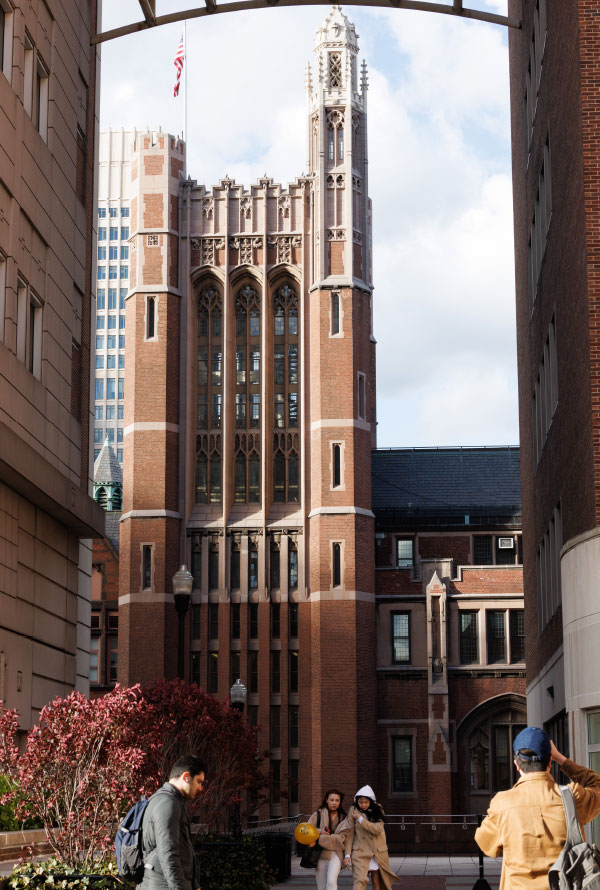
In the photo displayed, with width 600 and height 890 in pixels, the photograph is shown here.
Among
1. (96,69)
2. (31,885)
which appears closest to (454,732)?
(96,69)

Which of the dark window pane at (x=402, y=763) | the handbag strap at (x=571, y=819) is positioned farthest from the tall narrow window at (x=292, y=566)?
the handbag strap at (x=571, y=819)

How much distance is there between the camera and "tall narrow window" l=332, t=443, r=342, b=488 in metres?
49.0

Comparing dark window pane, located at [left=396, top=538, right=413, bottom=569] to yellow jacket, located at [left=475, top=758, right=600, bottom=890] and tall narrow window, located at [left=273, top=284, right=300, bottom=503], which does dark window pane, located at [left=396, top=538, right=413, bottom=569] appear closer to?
tall narrow window, located at [left=273, top=284, right=300, bottom=503]

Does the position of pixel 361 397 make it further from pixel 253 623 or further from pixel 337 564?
pixel 253 623

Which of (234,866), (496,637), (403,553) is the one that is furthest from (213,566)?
(234,866)

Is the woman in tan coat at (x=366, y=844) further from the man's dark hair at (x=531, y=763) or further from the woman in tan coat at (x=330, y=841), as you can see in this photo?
the man's dark hair at (x=531, y=763)

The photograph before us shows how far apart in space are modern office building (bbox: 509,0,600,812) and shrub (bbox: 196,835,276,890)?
4.60 metres

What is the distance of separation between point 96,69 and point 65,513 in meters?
9.67

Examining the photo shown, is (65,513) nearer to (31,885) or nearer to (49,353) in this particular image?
(49,353)

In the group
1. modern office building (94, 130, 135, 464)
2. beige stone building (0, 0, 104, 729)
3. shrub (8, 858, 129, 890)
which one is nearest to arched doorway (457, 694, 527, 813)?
beige stone building (0, 0, 104, 729)

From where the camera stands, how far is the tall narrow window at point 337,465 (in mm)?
48969

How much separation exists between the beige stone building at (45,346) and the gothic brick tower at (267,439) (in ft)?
74.5

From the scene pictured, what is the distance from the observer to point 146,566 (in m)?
49.0

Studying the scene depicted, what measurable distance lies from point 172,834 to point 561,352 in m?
14.6
